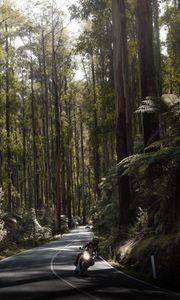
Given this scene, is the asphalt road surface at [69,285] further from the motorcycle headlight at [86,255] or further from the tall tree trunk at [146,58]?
the tall tree trunk at [146,58]

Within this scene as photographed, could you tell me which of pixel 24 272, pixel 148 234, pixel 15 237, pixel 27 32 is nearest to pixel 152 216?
pixel 148 234

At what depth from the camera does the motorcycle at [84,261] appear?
1638 cm

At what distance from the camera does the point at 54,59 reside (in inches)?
1859

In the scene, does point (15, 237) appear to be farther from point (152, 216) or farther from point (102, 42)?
point (152, 216)

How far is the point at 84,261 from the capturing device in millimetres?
16625

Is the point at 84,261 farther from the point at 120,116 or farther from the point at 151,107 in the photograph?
the point at 120,116

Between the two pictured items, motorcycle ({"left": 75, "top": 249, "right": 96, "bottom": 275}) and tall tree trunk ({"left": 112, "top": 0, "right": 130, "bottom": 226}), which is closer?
motorcycle ({"left": 75, "top": 249, "right": 96, "bottom": 275})

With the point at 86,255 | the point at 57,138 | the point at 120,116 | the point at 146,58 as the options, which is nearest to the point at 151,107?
the point at 146,58

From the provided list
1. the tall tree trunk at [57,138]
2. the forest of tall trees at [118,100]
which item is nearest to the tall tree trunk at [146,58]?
the forest of tall trees at [118,100]

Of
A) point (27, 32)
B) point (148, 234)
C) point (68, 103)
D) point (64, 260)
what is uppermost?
point (27, 32)

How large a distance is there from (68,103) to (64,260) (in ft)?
128

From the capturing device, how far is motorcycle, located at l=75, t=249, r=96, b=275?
16375 millimetres

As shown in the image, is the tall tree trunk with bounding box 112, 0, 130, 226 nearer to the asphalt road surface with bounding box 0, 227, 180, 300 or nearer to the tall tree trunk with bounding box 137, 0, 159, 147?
the tall tree trunk with bounding box 137, 0, 159, 147

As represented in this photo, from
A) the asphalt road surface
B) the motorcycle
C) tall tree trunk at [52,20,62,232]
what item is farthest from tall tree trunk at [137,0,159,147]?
tall tree trunk at [52,20,62,232]
